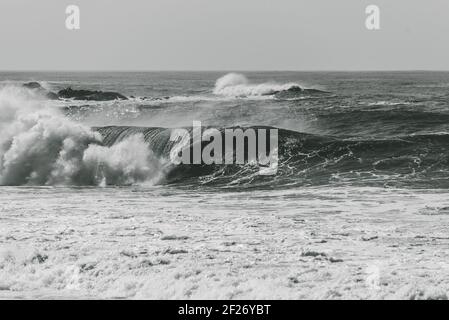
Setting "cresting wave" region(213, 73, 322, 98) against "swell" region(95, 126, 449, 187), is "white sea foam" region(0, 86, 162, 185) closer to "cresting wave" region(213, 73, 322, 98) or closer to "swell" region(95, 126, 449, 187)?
"swell" region(95, 126, 449, 187)

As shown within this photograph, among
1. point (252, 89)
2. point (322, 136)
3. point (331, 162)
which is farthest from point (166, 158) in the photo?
point (252, 89)

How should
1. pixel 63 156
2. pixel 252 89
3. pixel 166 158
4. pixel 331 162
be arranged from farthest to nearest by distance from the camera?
pixel 252 89
pixel 166 158
pixel 63 156
pixel 331 162

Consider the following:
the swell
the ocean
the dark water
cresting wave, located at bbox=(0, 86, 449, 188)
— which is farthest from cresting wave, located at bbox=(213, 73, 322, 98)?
cresting wave, located at bbox=(0, 86, 449, 188)

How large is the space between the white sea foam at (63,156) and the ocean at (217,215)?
61mm

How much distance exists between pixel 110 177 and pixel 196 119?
17.8 m

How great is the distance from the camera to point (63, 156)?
2339 centimetres

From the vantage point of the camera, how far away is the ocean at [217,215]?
8.66m

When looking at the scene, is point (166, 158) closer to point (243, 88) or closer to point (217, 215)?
point (217, 215)

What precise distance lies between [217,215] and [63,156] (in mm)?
11273

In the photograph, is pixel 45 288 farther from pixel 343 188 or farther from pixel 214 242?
pixel 343 188

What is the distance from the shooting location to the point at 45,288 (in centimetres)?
871

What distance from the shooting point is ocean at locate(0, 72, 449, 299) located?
28.4 feet
